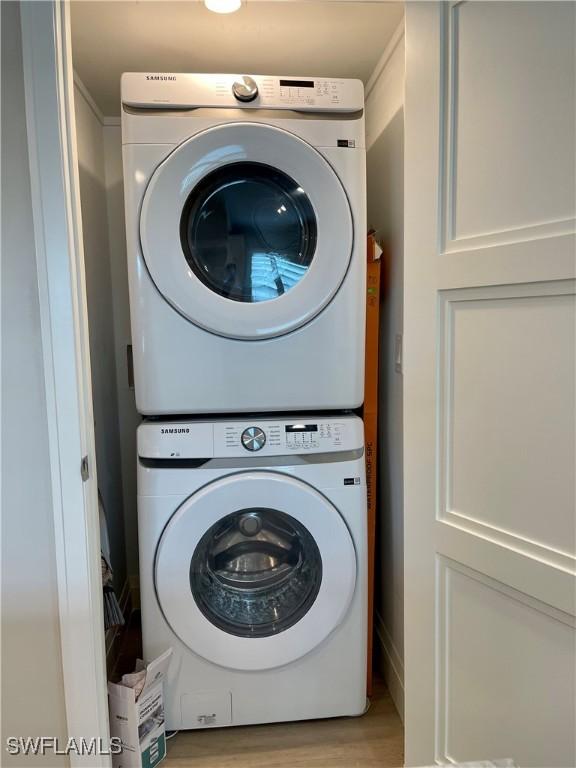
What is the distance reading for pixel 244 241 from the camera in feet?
4.79

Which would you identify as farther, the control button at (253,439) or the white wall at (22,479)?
the control button at (253,439)

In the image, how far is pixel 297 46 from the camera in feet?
5.23

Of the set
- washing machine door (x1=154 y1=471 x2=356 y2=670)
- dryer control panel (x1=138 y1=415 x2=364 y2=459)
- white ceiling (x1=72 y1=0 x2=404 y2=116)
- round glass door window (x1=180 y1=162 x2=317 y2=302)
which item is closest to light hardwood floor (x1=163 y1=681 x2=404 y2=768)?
washing machine door (x1=154 y1=471 x2=356 y2=670)

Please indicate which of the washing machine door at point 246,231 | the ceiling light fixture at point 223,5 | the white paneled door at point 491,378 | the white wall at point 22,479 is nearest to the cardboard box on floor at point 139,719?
the white wall at point 22,479

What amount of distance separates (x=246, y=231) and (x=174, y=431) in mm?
588

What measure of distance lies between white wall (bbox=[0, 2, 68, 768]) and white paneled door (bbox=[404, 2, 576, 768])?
78 cm

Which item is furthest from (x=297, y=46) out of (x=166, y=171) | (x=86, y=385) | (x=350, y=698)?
(x=350, y=698)

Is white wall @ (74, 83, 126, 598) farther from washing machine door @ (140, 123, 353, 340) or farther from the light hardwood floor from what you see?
the light hardwood floor

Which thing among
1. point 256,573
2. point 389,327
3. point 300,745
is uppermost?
point 389,327

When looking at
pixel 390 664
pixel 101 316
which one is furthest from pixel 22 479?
pixel 390 664

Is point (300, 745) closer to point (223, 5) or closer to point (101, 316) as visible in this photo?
point (101, 316)

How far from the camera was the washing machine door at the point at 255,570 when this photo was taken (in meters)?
1.42

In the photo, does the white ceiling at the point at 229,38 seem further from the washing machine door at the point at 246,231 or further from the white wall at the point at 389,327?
the washing machine door at the point at 246,231

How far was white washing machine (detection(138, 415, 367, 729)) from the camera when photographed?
4.68 ft
